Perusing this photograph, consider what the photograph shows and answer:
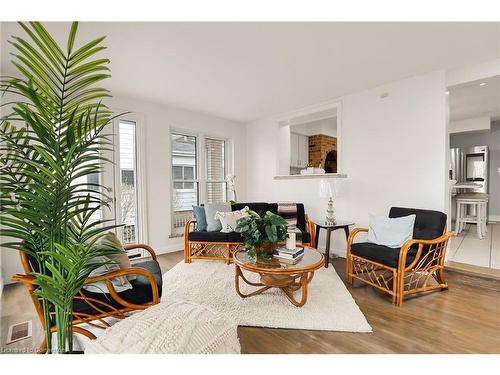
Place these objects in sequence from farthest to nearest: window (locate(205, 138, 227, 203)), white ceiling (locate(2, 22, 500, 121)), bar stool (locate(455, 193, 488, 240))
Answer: window (locate(205, 138, 227, 203)) → bar stool (locate(455, 193, 488, 240)) → white ceiling (locate(2, 22, 500, 121))

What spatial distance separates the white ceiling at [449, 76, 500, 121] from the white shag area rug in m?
3.00

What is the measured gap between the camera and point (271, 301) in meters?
2.51

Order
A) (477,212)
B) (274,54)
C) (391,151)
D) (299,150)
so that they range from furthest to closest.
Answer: (299,150) < (477,212) < (391,151) < (274,54)

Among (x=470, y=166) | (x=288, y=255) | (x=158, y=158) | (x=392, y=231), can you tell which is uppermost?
(x=158, y=158)

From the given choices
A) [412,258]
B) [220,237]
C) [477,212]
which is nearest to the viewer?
[412,258]

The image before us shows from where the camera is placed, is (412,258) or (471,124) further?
(471,124)

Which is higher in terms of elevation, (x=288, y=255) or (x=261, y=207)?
(x=261, y=207)

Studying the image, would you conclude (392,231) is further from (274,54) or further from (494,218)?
(494,218)

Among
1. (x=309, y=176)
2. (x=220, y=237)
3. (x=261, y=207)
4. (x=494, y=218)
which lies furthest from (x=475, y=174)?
(x=220, y=237)

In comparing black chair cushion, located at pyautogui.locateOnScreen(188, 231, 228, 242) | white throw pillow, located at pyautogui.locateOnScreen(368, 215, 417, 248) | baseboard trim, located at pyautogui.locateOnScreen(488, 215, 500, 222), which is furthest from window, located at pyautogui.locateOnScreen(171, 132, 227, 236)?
baseboard trim, located at pyautogui.locateOnScreen(488, 215, 500, 222)

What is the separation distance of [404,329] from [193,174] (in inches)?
159

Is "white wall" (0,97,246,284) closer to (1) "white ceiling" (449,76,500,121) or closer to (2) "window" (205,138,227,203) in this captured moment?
(2) "window" (205,138,227,203)

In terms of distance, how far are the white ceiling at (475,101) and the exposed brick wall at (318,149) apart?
2.51m

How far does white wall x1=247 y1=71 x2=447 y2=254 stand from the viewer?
10.5 ft
